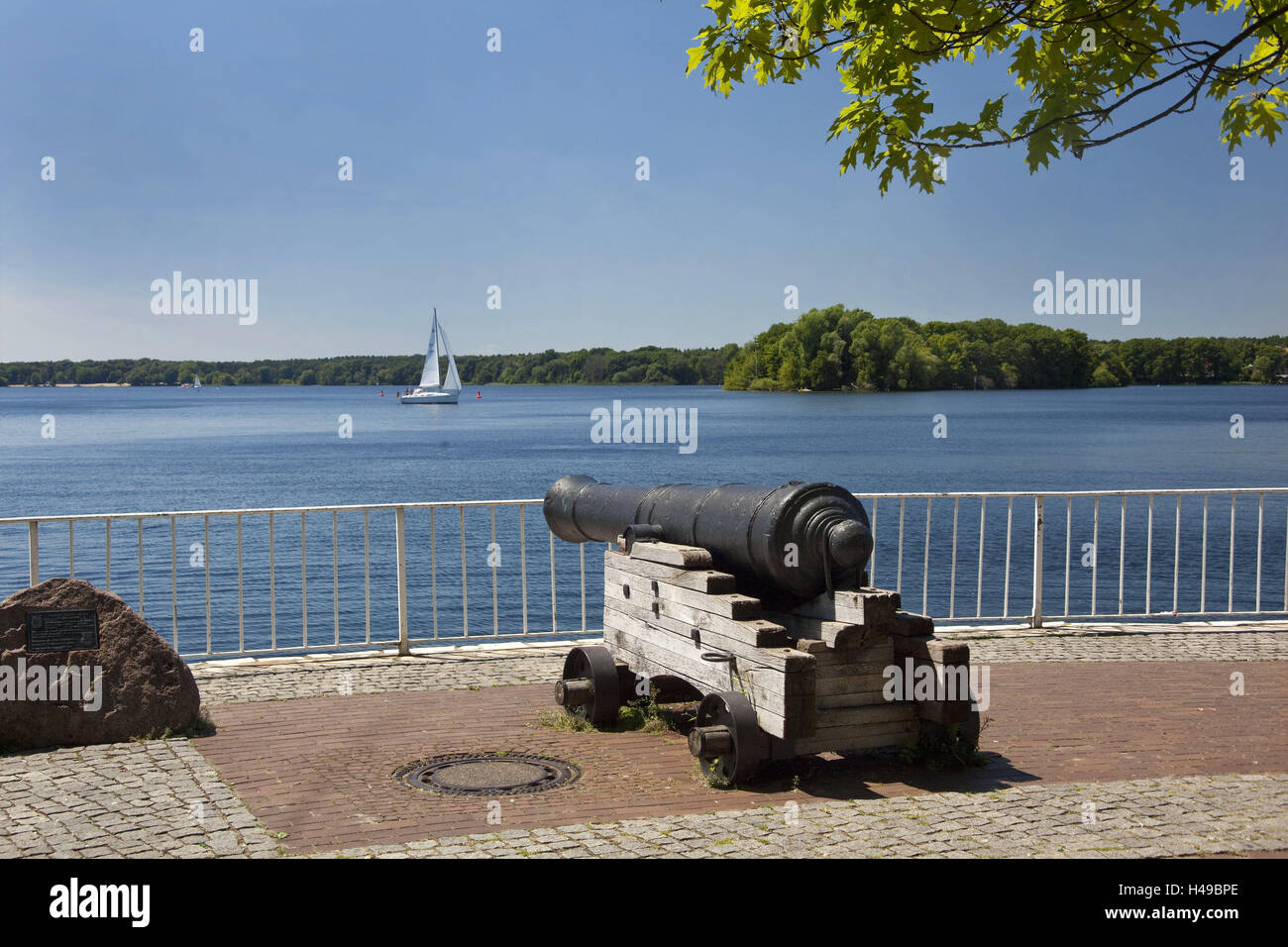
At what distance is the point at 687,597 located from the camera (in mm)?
6535

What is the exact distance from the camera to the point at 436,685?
27.9 feet

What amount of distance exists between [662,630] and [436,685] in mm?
2355

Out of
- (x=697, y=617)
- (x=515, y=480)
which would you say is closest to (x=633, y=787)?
(x=697, y=617)

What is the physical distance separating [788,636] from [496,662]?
3.84 meters

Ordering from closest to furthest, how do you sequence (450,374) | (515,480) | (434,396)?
1. (515,480)
2. (450,374)
3. (434,396)

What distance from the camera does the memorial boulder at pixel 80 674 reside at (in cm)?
654

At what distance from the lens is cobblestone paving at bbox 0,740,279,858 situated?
16.1 feet

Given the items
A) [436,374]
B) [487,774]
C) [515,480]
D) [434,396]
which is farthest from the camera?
[434,396]

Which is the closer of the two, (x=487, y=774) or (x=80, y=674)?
(x=487, y=774)

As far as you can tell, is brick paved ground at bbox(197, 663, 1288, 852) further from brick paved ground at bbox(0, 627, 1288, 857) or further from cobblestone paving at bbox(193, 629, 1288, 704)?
cobblestone paving at bbox(193, 629, 1288, 704)

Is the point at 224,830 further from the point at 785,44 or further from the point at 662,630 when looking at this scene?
the point at 785,44

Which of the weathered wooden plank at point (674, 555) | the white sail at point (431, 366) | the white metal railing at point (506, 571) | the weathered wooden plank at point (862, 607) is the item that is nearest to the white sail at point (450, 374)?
the white sail at point (431, 366)

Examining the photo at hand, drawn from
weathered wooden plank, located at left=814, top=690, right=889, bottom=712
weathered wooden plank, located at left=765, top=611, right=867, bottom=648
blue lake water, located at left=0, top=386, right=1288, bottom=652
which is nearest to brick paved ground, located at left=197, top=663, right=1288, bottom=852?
weathered wooden plank, located at left=814, top=690, right=889, bottom=712

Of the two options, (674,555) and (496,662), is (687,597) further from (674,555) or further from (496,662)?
(496,662)
